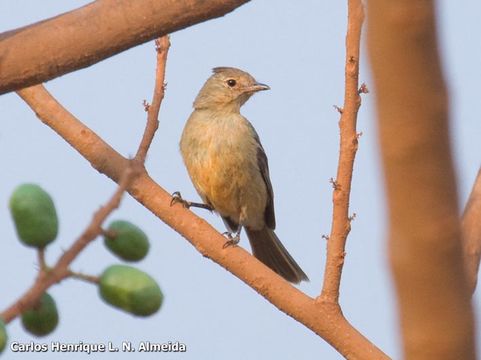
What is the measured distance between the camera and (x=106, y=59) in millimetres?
2531

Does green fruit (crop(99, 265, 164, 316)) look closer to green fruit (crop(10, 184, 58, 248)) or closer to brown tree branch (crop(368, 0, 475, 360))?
green fruit (crop(10, 184, 58, 248))

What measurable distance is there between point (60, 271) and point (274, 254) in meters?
7.62

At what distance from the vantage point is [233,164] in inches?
321

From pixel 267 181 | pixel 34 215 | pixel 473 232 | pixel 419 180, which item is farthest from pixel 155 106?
pixel 267 181

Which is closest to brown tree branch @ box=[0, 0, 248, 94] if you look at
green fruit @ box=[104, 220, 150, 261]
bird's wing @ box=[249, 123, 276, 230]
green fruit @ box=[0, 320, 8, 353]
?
green fruit @ box=[104, 220, 150, 261]

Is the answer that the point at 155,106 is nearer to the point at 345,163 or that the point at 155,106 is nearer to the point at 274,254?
the point at 345,163

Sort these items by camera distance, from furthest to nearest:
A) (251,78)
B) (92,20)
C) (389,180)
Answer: (251,78) → (92,20) → (389,180)

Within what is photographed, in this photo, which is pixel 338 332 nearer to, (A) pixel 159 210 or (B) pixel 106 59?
(A) pixel 159 210

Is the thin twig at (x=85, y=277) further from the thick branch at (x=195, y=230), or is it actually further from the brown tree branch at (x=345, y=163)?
the thick branch at (x=195, y=230)

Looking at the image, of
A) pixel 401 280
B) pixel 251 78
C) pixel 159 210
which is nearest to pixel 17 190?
pixel 401 280

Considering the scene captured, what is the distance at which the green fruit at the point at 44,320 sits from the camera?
1.66 m

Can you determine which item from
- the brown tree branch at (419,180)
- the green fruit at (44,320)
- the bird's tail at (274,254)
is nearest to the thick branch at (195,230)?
the green fruit at (44,320)

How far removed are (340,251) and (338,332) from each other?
0.37 metres

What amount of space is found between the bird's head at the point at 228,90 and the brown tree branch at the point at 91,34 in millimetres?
6334
